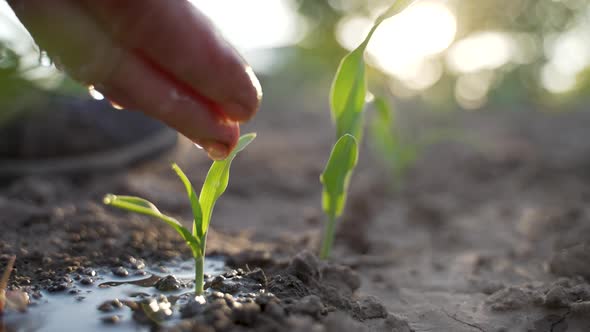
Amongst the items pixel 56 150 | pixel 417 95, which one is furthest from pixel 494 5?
pixel 56 150

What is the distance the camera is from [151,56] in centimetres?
81

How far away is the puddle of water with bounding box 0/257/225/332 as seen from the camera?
804 mm

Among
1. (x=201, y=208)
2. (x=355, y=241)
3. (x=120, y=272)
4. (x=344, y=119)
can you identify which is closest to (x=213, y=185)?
(x=201, y=208)

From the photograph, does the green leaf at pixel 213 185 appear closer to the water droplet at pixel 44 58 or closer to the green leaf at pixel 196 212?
the green leaf at pixel 196 212

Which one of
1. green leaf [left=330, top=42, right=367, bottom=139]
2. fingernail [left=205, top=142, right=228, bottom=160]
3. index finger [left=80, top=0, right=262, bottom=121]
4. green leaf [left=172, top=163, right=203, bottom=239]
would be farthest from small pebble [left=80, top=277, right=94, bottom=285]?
green leaf [left=330, top=42, right=367, bottom=139]

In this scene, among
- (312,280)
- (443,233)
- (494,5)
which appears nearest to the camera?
(312,280)

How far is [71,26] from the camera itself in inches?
29.1

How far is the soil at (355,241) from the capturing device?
960 millimetres

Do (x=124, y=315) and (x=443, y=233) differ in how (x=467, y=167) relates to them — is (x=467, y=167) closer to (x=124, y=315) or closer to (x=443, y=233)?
(x=443, y=233)

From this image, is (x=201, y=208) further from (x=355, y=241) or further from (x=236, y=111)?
(x=355, y=241)

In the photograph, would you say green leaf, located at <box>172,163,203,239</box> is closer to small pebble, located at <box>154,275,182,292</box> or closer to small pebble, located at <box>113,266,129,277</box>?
small pebble, located at <box>154,275,182,292</box>

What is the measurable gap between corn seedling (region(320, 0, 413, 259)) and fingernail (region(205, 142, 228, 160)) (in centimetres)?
30

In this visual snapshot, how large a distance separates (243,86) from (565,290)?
0.81 metres

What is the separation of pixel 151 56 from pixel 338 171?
56 centimetres
